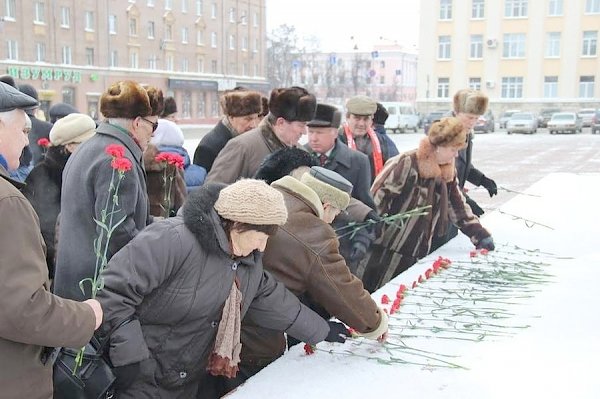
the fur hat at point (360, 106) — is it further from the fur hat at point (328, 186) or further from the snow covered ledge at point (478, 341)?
the fur hat at point (328, 186)

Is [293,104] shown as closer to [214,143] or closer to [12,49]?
[214,143]

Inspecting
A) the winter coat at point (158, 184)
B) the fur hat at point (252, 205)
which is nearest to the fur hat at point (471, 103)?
the winter coat at point (158, 184)

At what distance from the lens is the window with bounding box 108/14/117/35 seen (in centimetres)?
3641

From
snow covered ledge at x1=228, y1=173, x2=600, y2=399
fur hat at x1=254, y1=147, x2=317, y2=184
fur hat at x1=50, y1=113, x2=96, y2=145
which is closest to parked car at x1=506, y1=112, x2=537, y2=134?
snow covered ledge at x1=228, y1=173, x2=600, y2=399

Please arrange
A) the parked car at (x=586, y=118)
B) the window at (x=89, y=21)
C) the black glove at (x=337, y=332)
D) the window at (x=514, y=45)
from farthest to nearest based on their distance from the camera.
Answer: the window at (x=514, y=45) < the parked car at (x=586, y=118) < the window at (x=89, y=21) < the black glove at (x=337, y=332)

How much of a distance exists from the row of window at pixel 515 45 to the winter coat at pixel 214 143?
40.4 metres

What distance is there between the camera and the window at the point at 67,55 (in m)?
34.0

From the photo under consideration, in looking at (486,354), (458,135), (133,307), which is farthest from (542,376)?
(458,135)

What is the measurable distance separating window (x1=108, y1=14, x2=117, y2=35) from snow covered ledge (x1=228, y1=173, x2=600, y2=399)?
115ft

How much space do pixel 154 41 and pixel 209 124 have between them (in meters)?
5.87

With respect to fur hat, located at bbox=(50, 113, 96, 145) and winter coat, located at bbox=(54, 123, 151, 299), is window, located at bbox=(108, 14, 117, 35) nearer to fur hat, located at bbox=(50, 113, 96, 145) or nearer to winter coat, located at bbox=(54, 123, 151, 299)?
fur hat, located at bbox=(50, 113, 96, 145)

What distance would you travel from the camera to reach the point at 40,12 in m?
32.6

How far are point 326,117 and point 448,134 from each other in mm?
668

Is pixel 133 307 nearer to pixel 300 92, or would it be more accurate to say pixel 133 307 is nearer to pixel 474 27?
pixel 300 92
